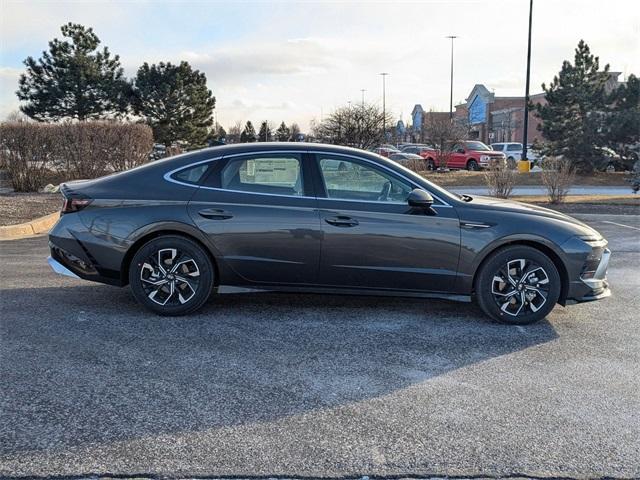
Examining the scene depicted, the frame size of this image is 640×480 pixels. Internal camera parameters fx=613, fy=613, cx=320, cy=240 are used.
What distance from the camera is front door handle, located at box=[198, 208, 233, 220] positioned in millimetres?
5387

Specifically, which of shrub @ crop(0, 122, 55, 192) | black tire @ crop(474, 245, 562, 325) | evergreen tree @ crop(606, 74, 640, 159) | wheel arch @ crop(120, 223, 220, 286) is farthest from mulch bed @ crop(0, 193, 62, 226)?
evergreen tree @ crop(606, 74, 640, 159)

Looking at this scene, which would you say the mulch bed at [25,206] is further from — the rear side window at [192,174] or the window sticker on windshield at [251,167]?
the window sticker on windshield at [251,167]

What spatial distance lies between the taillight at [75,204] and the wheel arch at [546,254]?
353 centimetres

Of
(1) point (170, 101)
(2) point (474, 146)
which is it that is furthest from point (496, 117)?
(1) point (170, 101)

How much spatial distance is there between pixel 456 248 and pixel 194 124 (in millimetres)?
33685

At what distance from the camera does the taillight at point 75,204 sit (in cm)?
549

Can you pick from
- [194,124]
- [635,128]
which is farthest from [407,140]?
[635,128]

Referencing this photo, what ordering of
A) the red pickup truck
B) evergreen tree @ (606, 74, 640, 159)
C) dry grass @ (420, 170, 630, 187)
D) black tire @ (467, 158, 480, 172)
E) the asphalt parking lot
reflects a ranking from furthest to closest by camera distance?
black tire @ (467, 158, 480, 172) < the red pickup truck < evergreen tree @ (606, 74, 640, 159) < dry grass @ (420, 170, 630, 187) < the asphalt parking lot

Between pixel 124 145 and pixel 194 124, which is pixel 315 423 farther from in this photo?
pixel 194 124

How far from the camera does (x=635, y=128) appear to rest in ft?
85.9

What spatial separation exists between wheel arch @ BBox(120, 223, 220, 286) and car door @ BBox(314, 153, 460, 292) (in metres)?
0.99

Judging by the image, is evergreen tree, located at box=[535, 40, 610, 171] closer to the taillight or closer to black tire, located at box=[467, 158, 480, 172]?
black tire, located at box=[467, 158, 480, 172]

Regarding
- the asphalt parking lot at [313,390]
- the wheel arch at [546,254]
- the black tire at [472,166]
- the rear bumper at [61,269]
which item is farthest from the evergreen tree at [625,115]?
the rear bumper at [61,269]

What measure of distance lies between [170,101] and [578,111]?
21.9 metres
